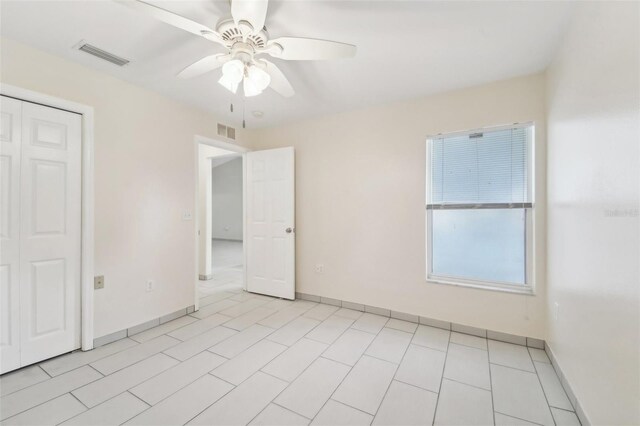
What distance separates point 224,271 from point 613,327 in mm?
5377

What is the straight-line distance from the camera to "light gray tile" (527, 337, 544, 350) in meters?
2.30

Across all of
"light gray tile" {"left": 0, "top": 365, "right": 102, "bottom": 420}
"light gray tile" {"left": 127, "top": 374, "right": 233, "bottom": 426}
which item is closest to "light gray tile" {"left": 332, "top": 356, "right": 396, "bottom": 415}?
"light gray tile" {"left": 127, "top": 374, "right": 233, "bottom": 426}

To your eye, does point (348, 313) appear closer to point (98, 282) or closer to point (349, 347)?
point (349, 347)

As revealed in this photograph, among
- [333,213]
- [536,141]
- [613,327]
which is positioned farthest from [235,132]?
[613,327]

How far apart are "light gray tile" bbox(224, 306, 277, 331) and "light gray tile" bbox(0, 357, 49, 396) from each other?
1.37m

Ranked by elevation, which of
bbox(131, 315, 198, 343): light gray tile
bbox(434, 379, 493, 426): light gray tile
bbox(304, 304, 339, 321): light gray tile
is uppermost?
bbox(131, 315, 198, 343): light gray tile

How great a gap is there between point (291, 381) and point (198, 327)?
139 centimetres

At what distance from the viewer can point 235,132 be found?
3723 mm

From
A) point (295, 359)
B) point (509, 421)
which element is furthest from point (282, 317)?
point (509, 421)

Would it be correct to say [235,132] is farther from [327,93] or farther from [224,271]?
[224,271]

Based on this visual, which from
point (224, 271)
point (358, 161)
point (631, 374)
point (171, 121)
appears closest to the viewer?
point (631, 374)

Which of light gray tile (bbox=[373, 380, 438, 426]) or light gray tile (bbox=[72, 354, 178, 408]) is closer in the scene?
light gray tile (bbox=[373, 380, 438, 426])

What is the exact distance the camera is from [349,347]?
2361 mm

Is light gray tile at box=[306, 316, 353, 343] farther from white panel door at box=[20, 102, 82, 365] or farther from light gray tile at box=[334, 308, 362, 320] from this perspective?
white panel door at box=[20, 102, 82, 365]
